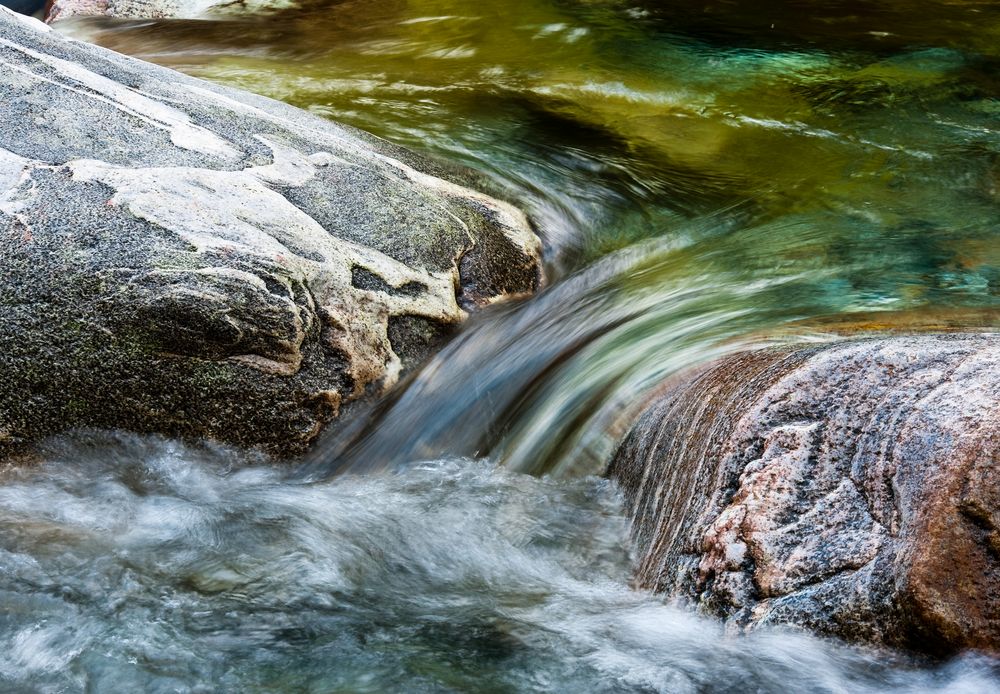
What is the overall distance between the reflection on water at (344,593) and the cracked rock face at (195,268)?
0.27 m

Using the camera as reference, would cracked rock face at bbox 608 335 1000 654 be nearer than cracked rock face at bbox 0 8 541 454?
Yes

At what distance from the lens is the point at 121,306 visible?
12.9ft

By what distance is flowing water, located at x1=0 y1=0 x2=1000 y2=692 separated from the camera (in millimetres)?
3074

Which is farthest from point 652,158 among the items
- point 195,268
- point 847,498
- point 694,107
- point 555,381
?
point 847,498

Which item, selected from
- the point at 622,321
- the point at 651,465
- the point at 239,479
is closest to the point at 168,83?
the point at 239,479

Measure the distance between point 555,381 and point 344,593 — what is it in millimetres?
1542

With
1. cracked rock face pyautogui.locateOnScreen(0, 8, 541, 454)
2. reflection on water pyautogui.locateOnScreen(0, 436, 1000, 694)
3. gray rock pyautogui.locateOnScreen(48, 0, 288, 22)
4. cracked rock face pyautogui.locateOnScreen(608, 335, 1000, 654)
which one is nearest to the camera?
cracked rock face pyautogui.locateOnScreen(608, 335, 1000, 654)

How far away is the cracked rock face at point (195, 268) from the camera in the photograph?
3.95 metres

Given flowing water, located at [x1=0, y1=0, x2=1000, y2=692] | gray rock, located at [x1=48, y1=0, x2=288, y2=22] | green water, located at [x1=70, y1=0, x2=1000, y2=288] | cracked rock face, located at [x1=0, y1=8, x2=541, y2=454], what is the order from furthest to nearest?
gray rock, located at [x1=48, y1=0, x2=288, y2=22], green water, located at [x1=70, y1=0, x2=1000, y2=288], cracked rock face, located at [x1=0, y1=8, x2=541, y2=454], flowing water, located at [x1=0, y1=0, x2=1000, y2=692]

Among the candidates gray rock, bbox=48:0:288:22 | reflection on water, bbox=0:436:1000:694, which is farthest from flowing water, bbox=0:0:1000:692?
gray rock, bbox=48:0:288:22

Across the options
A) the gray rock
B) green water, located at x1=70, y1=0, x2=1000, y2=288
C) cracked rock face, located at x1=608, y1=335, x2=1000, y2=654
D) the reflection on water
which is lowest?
the reflection on water

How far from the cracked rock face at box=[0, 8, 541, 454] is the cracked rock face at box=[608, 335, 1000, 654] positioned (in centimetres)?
160

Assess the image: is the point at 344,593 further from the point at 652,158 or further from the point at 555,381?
the point at 652,158

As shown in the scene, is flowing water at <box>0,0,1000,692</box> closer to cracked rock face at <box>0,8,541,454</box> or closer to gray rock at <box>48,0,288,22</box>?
cracked rock face at <box>0,8,541,454</box>
